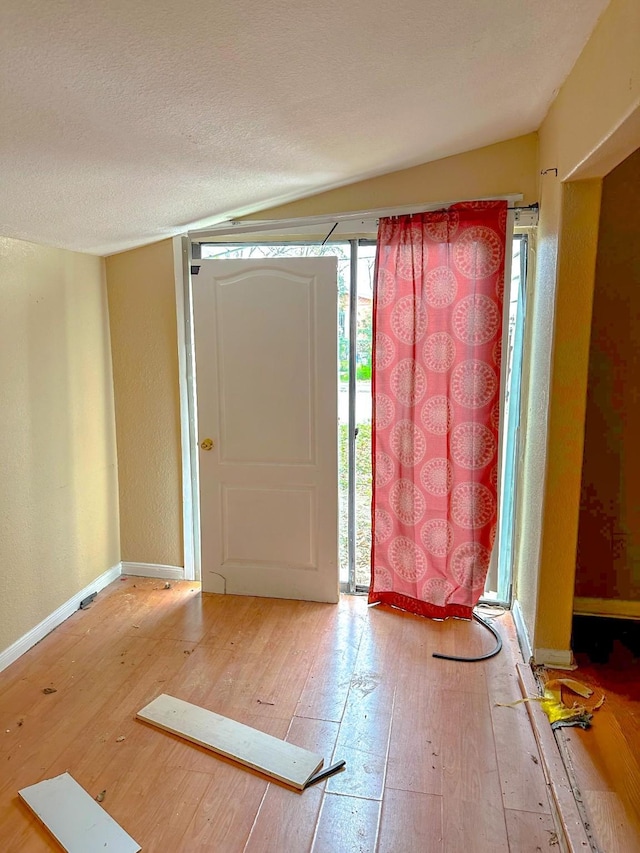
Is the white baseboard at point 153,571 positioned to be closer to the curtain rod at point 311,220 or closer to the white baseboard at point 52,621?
the white baseboard at point 52,621

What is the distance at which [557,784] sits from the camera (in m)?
1.94

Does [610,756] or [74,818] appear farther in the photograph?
[610,756]

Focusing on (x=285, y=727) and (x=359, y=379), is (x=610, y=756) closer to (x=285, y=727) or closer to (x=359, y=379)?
(x=285, y=727)

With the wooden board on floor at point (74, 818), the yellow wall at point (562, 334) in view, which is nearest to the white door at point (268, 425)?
the yellow wall at point (562, 334)

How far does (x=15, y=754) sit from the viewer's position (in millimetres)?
2127

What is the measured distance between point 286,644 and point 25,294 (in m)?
2.12

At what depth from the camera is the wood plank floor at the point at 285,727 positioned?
1799mm

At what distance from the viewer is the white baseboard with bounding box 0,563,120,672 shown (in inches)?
107

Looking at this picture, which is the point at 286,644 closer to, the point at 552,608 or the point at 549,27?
the point at 552,608

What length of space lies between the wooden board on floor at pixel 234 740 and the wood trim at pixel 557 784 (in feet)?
2.57

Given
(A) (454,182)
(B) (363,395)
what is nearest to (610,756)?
(B) (363,395)

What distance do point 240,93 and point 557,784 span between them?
8.09 feet

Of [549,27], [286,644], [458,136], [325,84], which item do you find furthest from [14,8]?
[286,644]

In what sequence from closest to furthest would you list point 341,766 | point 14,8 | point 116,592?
point 14,8
point 341,766
point 116,592
